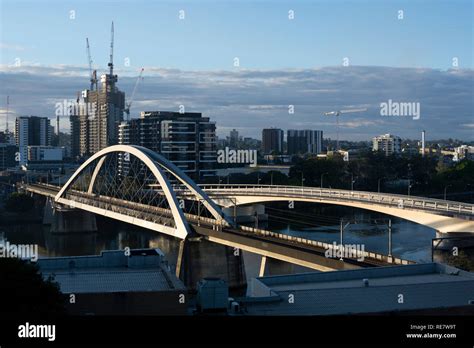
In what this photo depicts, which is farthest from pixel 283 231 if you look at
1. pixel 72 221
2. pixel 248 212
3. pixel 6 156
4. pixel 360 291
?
pixel 6 156

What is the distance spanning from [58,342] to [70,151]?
98.0m

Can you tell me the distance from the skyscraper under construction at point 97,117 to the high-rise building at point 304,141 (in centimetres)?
2943

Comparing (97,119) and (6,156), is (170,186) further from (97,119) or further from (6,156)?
(97,119)

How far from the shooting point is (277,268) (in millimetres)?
22641

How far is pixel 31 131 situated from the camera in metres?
95.6

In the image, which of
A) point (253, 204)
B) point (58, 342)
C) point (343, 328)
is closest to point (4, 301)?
point (58, 342)

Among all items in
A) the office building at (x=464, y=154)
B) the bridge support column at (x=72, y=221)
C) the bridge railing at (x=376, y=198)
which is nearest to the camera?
the bridge railing at (x=376, y=198)

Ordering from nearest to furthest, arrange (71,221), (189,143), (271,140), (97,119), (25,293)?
(25,293) → (71,221) → (189,143) → (97,119) → (271,140)

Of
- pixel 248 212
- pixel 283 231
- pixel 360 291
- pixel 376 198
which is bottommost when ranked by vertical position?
pixel 283 231

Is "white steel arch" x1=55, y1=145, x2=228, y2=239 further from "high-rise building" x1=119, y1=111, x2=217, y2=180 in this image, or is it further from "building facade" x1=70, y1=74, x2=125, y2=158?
"building facade" x1=70, y1=74, x2=125, y2=158

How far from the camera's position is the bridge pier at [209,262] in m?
24.0

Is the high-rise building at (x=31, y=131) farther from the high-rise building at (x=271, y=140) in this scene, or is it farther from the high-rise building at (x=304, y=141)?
the high-rise building at (x=304, y=141)

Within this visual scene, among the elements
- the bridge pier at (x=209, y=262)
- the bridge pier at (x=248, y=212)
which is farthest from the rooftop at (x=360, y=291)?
the bridge pier at (x=248, y=212)

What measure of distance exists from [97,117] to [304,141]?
39.3 meters
